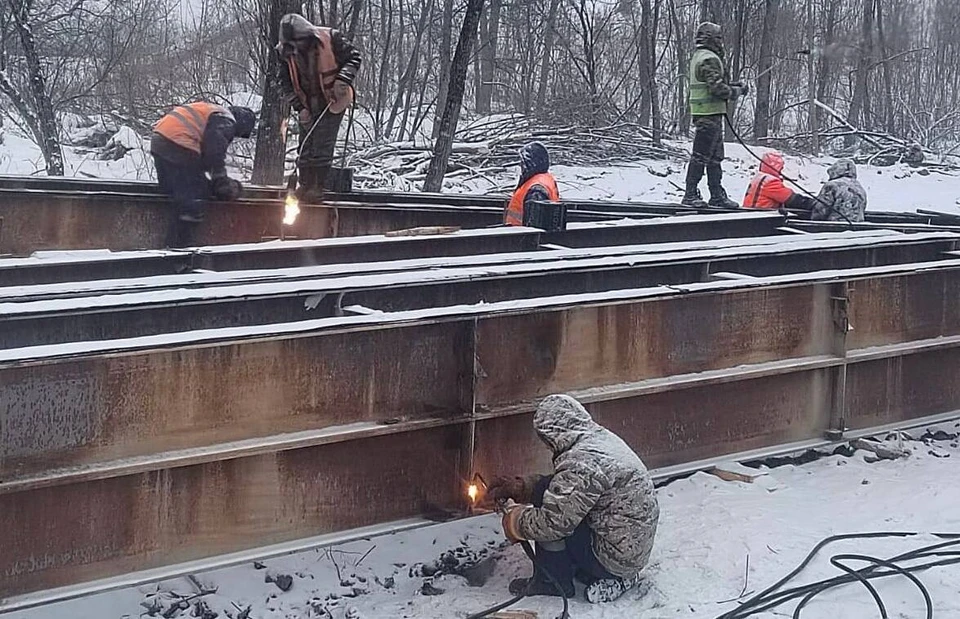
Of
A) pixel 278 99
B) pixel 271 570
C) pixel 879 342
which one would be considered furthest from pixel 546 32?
pixel 271 570

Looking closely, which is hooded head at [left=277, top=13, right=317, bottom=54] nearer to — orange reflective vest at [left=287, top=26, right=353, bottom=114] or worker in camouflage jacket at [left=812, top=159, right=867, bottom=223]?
orange reflective vest at [left=287, top=26, right=353, bottom=114]

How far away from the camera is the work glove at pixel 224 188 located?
8.27 meters

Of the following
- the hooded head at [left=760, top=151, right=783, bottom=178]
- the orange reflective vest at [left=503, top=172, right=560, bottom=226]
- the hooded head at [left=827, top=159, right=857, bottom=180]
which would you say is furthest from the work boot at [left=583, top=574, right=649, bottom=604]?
the hooded head at [left=760, top=151, right=783, bottom=178]

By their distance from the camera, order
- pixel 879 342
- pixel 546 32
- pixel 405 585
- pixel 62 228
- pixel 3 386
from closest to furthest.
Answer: pixel 3 386 → pixel 405 585 → pixel 879 342 → pixel 62 228 → pixel 546 32

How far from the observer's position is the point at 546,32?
1019 inches

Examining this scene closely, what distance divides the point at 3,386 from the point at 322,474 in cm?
129

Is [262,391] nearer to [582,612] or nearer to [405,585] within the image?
[405,585]

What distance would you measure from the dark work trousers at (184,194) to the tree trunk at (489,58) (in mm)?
17620

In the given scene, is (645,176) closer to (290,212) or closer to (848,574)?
(290,212)

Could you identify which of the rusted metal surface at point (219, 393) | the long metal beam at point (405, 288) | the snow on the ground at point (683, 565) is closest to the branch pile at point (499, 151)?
the long metal beam at point (405, 288)

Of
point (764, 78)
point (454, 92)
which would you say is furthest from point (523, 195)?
point (764, 78)

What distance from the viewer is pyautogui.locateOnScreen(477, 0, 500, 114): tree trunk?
26109 millimetres

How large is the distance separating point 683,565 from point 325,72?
18.9 feet

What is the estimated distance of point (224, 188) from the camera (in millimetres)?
8273
